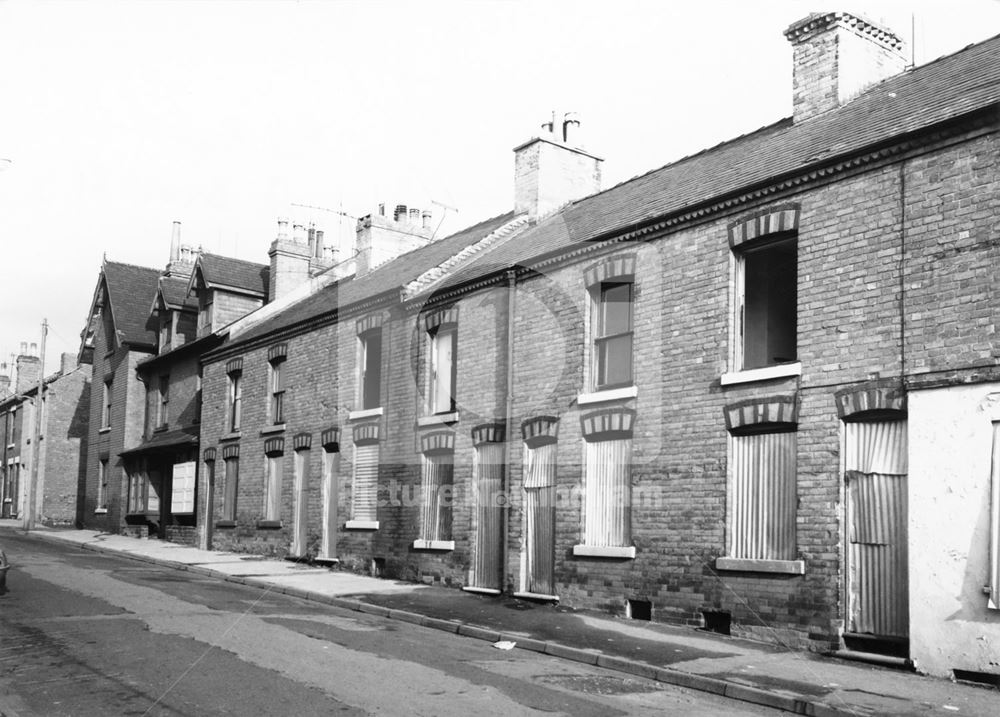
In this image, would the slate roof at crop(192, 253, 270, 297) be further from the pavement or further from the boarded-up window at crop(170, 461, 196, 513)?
the pavement

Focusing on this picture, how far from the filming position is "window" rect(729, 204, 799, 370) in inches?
547

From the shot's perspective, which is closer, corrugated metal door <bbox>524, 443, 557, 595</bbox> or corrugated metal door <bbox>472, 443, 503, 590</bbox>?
corrugated metal door <bbox>524, 443, 557, 595</bbox>

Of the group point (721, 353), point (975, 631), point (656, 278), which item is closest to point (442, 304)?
point (656, 278)

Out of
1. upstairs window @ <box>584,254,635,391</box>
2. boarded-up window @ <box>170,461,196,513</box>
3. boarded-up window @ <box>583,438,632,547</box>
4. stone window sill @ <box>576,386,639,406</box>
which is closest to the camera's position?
stone window sill @ <box>576,386,639,406</box>

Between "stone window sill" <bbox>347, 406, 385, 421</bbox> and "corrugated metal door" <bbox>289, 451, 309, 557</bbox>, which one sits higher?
"stone window sill" <bbox>347, 406, 385, 421</bbox>

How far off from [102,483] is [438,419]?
23.9 m

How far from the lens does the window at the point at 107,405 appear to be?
38.6 meters

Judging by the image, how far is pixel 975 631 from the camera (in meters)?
10.6

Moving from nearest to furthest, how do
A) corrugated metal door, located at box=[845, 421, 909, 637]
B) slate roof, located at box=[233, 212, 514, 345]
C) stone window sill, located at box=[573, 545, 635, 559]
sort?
corrugated metal door, located at box=[845, 421, 909, 637] < stone window sill, located at box=[573, 545, 635, 559] < slate roof, located at box=[233, 212, 514, 345]

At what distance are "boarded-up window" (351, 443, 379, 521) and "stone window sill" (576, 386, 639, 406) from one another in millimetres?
7232

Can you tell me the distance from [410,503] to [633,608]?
22.6 feet

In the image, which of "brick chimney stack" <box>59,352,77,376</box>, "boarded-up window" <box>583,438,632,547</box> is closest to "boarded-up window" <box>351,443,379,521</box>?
"boarded-up window" <box>583,438,632,547</box>

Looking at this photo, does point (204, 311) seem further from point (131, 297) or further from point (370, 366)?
point (370, 366)

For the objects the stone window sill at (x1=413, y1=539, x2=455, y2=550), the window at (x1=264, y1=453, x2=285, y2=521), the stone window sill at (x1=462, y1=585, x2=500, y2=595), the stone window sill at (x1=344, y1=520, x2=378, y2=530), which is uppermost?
the window at (x1=264, y1=453, x2=285, y2=521)
